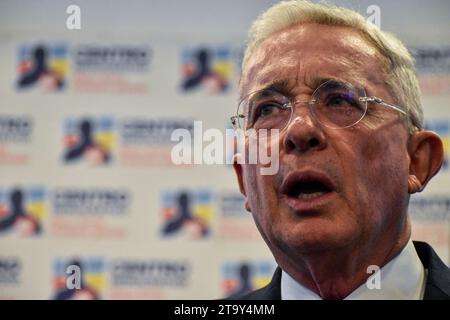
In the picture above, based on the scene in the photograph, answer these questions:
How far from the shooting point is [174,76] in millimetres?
2719

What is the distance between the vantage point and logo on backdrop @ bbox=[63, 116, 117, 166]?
106 inches

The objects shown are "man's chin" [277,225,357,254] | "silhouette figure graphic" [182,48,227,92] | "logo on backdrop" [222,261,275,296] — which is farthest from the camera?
"silhouette figure graphic" [182,48,227,92]

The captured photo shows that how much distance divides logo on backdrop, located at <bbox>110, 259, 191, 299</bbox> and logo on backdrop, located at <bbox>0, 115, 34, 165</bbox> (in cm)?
57

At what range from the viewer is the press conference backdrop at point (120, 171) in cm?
262

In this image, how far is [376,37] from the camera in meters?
1.28

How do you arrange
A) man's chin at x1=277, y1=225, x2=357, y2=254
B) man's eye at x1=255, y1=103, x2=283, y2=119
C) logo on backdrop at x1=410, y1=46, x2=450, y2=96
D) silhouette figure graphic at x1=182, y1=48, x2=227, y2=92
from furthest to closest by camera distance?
silhouette figure graphic at x1=182, y1=48, x2=227, y2=92, logo on backdrop at x1=410, y1=46, x2=450, y2=96, man's eye at x1=255, y1=103, x2=283, y2=119, man's chin at x1=277, y1=225, x2=357, y2=254

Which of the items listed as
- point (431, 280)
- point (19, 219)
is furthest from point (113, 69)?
point (431, 280)

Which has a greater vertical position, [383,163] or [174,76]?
[174,76]

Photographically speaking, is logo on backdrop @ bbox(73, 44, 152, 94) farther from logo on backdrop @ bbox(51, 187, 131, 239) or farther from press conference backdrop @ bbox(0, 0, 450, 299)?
logo on backdrop @ bbox(51, 187, 131, 239)

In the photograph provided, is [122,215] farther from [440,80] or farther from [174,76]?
[440,80]

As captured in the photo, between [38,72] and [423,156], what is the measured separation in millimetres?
1842

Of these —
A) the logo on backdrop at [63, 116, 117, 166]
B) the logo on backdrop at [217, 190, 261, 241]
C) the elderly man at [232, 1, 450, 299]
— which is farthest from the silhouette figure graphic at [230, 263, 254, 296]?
the elderly man at [232, 1, 450, 299]

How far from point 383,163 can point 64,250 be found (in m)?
1.72
